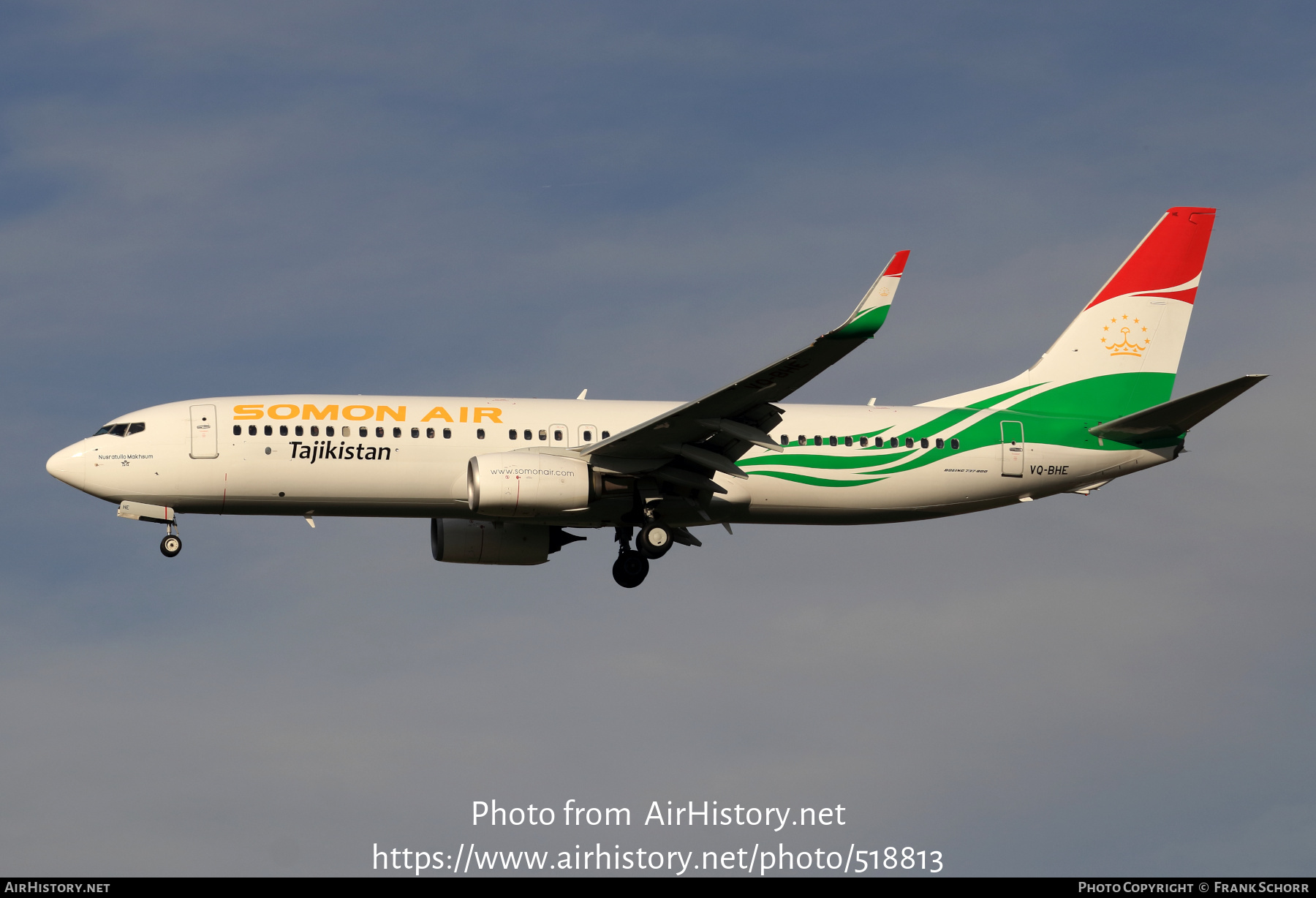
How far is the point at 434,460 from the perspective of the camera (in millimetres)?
36469

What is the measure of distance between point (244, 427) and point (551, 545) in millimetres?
9301

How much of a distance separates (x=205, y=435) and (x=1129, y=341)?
82.9 ft

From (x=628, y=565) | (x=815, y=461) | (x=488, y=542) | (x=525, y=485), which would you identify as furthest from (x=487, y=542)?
(x=815, y=461)

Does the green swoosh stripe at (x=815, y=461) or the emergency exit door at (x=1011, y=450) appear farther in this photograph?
the emergency exit door at (x=1011, y=450)

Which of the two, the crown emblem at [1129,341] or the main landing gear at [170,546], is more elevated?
the crown emblem at [1129,341]

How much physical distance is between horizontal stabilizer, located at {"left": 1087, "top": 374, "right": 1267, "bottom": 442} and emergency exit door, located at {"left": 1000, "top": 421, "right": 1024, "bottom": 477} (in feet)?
6.58

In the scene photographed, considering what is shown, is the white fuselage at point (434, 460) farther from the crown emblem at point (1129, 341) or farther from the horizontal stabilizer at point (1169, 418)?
the crown emblem at point (1129, 341)

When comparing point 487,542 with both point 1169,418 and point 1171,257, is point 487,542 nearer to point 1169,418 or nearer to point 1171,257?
point 1169,418

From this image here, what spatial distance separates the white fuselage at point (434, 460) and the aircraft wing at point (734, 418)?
124 centimetres

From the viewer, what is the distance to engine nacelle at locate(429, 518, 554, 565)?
40406 millimetres

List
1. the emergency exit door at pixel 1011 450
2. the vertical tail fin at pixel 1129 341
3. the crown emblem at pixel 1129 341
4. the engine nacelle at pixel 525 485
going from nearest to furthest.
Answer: the engine nacelle at pixel 525 485 < the emergency exit door at pixel 1011 450 < the vertical tail fin at pixel 1129 341 < the crown emblem at pixel 1129 341

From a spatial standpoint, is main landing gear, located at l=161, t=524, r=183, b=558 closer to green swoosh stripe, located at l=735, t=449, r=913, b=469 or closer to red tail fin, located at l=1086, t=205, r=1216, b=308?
green swoosh stripe, located at l=735, t=449, r=913, b=469

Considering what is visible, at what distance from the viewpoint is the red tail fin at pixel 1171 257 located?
4353cm

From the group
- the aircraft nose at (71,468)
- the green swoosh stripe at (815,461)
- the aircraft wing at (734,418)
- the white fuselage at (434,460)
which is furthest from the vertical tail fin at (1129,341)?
the aircraft nose at (71,468)
